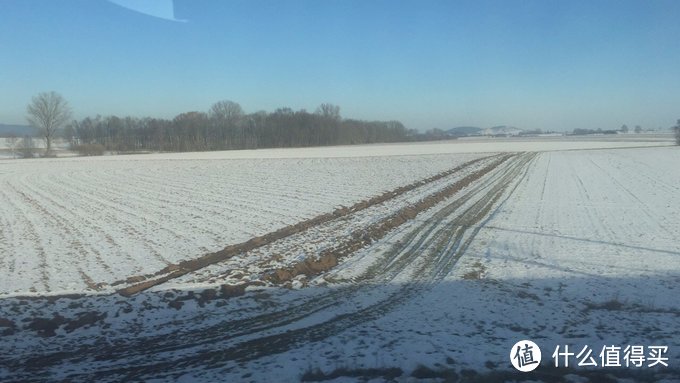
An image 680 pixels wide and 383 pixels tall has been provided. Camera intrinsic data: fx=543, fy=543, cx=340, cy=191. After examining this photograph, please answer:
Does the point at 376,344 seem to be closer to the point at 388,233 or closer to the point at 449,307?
the point at 449,307

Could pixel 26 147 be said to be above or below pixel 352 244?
above

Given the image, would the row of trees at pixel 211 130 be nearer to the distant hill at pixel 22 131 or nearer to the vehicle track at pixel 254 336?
the distant hill at pixel 22 131

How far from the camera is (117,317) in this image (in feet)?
25.2

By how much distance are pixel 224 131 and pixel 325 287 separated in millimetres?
121410

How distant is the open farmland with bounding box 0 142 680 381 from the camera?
6.13m

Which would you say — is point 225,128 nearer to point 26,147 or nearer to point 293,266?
point 26,147

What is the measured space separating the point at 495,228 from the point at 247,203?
1044 centimetres

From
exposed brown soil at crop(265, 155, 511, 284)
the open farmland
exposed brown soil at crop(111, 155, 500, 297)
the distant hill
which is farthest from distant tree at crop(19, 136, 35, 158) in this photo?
exposed brown soil at crop(265, 155, 511, 284)

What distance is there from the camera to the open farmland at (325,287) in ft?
20.1

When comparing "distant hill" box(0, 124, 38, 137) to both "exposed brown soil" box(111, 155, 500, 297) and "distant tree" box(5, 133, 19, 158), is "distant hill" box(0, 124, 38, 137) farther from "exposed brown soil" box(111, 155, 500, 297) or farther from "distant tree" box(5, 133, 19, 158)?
"exposed brown soil" box(111, 155, 500, 297)

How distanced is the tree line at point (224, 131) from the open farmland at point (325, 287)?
92.7m

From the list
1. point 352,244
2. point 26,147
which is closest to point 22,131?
point 26,147

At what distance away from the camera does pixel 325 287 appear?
30.0 ft

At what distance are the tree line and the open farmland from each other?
92658mm
